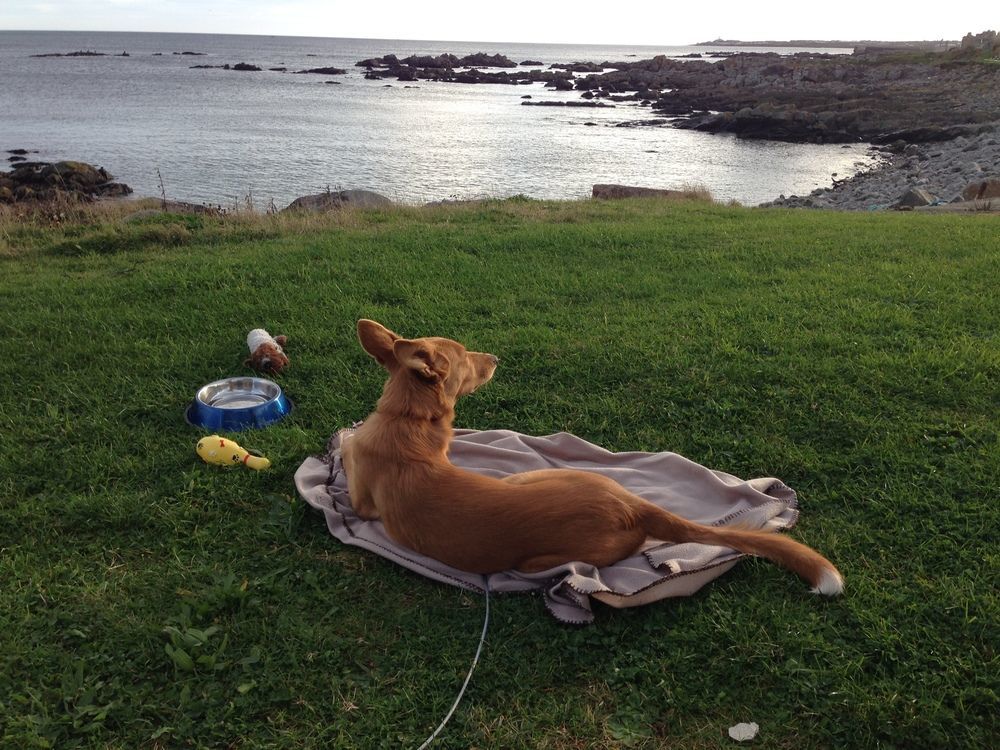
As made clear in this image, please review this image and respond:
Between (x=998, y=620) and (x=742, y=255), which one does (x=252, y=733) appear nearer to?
(x=998, y=620)

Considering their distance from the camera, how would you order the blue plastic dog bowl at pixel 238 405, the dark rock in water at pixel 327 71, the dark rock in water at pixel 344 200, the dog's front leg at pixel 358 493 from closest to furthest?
the dog's front leg at pixel 358 493, the blue plastic dog bowl at pixel 238 405, the dark rock in water at pixel 344 200, the dark rock in water at pixel 327 71

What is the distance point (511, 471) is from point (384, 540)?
1.07 meters

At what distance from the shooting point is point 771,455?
484 cm

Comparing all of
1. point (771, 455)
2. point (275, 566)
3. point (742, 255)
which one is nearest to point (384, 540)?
point (275, 566)

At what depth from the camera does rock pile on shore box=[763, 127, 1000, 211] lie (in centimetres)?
2076

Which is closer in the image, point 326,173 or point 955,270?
point 955,270

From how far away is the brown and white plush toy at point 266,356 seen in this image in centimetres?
611

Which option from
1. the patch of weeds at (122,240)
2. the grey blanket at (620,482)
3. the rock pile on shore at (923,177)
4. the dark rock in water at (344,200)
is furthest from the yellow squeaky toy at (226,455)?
the rock pile on shore at (923,177)

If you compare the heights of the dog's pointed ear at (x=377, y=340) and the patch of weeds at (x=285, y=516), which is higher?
the dog's pointed ear at (x=377, y=340)

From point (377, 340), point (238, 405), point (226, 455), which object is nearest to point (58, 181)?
point (238, 405)

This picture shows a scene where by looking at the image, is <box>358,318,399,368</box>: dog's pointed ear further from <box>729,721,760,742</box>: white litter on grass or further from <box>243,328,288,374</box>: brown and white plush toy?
<box>729,721,760,742</box>: white litter on grass

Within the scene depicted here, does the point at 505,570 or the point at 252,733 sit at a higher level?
the point at 505,570

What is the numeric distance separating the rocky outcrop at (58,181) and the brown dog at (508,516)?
2287 cm

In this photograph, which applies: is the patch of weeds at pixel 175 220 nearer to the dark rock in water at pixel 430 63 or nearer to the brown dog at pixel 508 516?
the brown dog at pixel 508 516
